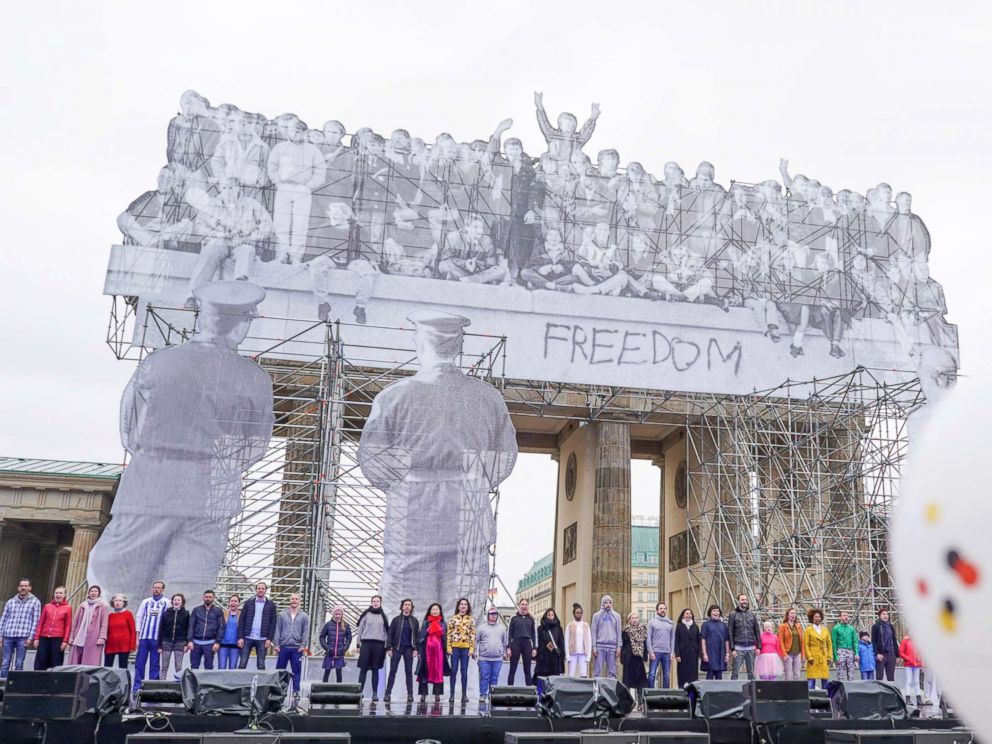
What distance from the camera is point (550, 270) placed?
74.4 feet

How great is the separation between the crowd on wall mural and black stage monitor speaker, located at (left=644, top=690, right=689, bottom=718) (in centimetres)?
1339

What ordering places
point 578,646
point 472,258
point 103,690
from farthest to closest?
1. point 472,258
2. point 578,646
3. point 103,690

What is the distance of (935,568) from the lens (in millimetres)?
1580

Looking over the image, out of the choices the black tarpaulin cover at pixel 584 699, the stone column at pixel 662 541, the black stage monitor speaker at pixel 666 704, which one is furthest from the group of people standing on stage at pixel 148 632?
the stone column at pixel 662 541

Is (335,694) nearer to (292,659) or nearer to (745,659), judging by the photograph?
(292,659)

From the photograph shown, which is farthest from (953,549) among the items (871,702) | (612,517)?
(612,517)

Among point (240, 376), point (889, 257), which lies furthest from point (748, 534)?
point (240, 376)

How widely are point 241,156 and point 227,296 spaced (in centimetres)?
410

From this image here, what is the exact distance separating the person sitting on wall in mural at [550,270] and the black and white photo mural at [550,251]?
0.05 meters

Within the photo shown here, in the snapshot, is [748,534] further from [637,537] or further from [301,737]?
[637,537]

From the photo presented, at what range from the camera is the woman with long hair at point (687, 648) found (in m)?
13.2

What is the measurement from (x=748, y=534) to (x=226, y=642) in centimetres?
1369

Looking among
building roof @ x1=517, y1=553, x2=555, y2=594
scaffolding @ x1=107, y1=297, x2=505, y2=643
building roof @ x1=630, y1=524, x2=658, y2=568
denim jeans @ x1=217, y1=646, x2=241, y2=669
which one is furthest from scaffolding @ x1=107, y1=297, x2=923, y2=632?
building roof @ x1=517, y1=553, x2=555, y2=594

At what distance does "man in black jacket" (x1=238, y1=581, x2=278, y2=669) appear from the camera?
12086 millimetres
